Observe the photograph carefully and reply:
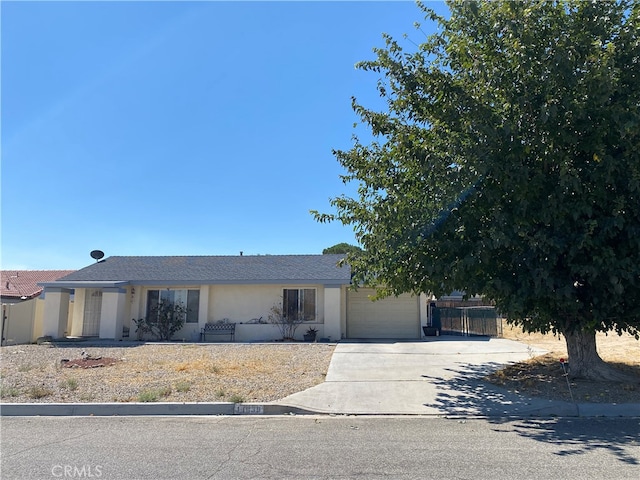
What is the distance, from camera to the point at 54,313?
2019 cm

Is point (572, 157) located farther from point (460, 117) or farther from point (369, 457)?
point (369, 457)

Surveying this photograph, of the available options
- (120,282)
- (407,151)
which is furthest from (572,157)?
(120,282)

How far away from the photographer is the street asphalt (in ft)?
26.7

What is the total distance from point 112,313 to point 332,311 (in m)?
9.21

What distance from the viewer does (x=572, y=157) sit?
8961mm

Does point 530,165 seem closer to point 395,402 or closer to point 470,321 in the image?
point 395,402

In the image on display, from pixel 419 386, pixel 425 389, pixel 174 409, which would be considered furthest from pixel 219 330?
pixel 425 389

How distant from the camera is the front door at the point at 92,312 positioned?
71.9ft

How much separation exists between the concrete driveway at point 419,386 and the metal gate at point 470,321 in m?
4.81

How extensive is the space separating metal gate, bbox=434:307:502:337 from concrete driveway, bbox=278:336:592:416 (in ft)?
15.8

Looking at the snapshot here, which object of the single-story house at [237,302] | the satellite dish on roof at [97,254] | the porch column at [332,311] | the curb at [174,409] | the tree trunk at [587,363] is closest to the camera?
the curb at [174,409]

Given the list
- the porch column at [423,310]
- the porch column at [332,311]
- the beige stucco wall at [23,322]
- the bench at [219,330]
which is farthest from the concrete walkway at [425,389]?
the beige stucco wall at [23,322]

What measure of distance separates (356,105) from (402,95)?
3.80 ft

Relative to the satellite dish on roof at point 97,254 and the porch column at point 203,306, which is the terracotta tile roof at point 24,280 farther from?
the porch column at point 203,306
